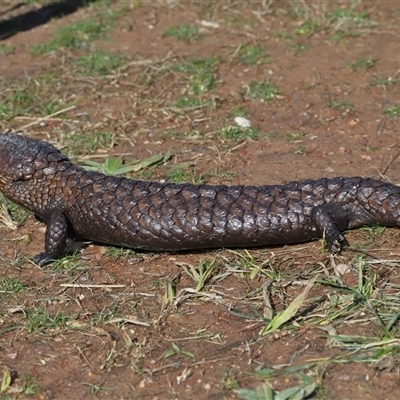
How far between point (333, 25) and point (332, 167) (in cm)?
290

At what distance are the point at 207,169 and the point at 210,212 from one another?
1.20 m

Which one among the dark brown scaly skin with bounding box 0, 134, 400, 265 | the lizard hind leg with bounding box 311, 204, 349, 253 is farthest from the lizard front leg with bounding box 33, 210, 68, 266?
the lizard hind leg with bounding box 311, 204, 349, 253

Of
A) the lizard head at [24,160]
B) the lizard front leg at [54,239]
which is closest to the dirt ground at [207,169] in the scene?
the lizard front leg at [54,239]

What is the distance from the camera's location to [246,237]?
5.88m

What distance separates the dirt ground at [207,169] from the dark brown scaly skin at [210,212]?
0.12 metres

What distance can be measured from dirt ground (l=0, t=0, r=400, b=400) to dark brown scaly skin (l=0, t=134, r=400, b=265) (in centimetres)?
12

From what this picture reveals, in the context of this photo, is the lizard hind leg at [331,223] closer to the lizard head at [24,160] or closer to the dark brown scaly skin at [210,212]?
the dark brown scaly skin at [210,212]

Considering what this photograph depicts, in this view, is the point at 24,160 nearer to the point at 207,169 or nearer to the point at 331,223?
the point at 207,169

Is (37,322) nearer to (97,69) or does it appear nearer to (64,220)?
(64,220)

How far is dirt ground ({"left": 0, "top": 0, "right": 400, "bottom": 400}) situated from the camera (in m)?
4.85

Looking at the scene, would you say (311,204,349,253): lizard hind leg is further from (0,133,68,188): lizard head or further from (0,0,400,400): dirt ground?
(0,133,68,188): lizard head

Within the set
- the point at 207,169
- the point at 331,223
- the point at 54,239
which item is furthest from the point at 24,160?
the point at 331,223

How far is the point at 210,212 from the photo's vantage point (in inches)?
233

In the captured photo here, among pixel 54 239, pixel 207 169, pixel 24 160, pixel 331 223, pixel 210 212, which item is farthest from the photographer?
pixel 207 169
